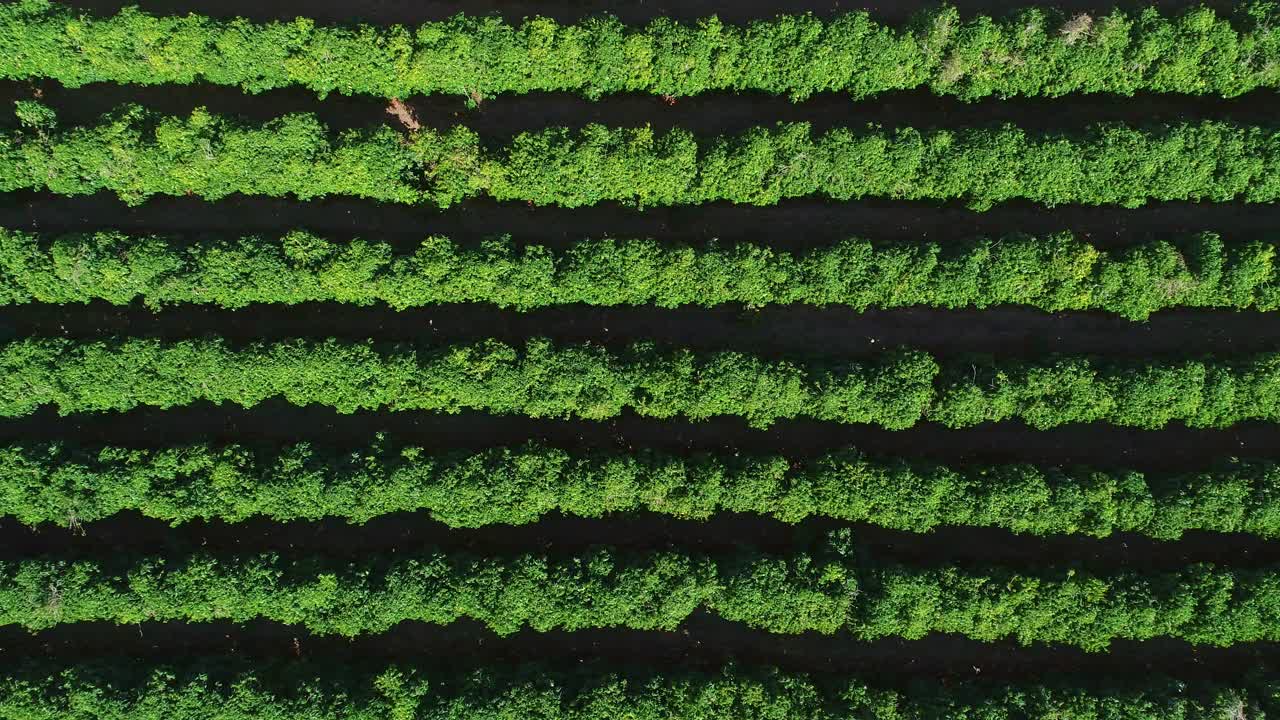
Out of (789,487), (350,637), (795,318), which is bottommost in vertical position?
(350,637)

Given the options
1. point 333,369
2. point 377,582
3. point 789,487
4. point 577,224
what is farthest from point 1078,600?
point 333,369

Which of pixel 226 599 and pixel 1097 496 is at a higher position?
pixel 1097 496

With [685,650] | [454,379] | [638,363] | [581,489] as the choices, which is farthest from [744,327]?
[685,650]

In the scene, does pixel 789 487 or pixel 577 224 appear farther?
pixel 577 224

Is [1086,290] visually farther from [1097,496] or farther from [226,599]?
[226,599]

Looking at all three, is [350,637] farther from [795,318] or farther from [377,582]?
[795,318]

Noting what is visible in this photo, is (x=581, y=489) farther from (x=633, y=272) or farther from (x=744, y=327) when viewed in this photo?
(x=744, y=327)

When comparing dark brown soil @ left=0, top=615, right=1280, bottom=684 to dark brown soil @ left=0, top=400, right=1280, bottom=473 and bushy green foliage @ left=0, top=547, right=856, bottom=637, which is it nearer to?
bushy green foliage @ left=0, top=547, right=856, bottom=637
